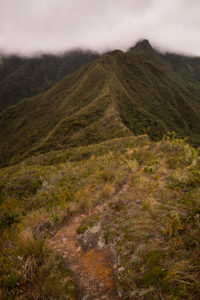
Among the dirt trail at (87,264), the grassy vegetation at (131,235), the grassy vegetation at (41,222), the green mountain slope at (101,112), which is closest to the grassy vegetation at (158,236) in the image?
the grassy vegetation at (131,235)

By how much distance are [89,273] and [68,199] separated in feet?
10.2

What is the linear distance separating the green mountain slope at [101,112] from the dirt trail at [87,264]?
25113mm

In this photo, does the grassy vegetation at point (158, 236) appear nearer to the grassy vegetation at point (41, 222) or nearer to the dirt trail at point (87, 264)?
the dirt trail at point (87, 264)

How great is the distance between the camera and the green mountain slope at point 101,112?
4122cm

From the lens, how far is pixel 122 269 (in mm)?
3086

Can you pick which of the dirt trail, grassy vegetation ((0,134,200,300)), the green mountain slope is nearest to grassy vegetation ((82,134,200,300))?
grassy vegetation ((0,134,200,300))

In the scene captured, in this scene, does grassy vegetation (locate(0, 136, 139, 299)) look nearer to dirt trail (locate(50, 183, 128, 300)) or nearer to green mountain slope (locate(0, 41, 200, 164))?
dirt trail (locate(50, 183, 128, 300))

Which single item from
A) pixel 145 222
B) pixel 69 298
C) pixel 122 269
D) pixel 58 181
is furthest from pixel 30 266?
pixel 58 181

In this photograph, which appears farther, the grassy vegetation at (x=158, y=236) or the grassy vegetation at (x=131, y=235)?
the grassy vegetation at (x=131, y=235)

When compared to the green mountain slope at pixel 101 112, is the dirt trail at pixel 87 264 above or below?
below

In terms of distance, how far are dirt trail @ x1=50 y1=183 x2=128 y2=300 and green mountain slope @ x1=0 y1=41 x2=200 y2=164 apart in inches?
989

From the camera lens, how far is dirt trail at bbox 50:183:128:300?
2869 millimetres

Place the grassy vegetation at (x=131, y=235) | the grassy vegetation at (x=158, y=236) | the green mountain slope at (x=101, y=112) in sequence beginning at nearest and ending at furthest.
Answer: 1. the grassy vegetation at (x=158, y=236)
2. the grassy vegetation at (x=131, y=235)
3. the green mountain slope at (x=101, y=112)

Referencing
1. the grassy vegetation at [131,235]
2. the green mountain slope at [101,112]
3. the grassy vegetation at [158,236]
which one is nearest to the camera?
the grassy vegetation at [158,236]
